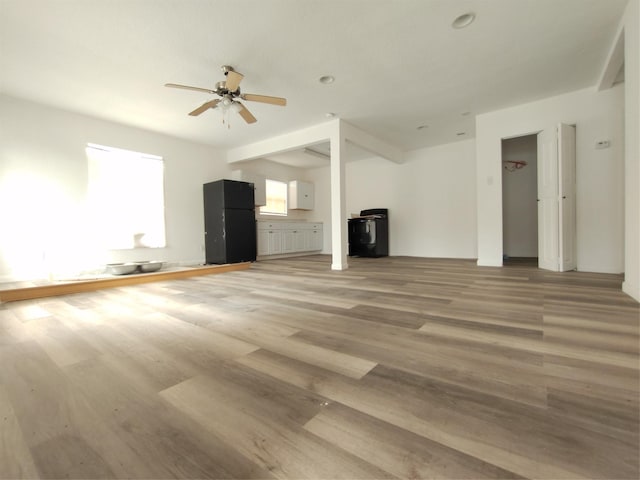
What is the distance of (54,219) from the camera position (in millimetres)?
3736

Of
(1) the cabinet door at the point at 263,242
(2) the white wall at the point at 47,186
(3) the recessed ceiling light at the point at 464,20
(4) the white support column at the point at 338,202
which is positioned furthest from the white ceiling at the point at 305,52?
(1) the cabinet door at the point at 263,242

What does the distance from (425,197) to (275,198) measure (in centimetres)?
369

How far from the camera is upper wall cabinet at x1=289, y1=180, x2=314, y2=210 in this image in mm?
7250

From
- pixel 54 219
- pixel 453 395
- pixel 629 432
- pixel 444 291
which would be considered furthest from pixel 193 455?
pixel 54 219

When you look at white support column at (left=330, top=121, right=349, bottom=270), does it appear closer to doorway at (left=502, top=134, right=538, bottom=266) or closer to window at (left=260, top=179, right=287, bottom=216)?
window at (left=260, top=179, right=287, bottom=216)

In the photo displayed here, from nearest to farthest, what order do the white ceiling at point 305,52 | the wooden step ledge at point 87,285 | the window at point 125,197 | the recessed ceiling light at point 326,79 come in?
the white ceiling at point 305,52
the wooden step ledge at point 87,285
the recessed ceiling light at point 326,79
the window at point 125,197

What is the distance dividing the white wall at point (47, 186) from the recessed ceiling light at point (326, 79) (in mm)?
3324

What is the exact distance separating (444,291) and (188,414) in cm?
229

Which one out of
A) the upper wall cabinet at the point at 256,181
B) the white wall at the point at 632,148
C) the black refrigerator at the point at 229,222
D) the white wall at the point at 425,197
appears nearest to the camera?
the white wall at the point at 632,148

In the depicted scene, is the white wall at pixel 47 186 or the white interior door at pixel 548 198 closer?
the white wall at pixel 47 186

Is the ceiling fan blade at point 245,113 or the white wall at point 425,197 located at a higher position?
the ceiling fan blade at point 245,113

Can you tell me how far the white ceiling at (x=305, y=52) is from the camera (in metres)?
2.20

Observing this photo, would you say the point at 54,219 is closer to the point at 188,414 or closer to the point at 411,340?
the point at 188,414

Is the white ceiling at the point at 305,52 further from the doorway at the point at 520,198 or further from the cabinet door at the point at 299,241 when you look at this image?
the cabinet door at the point at 299,241
